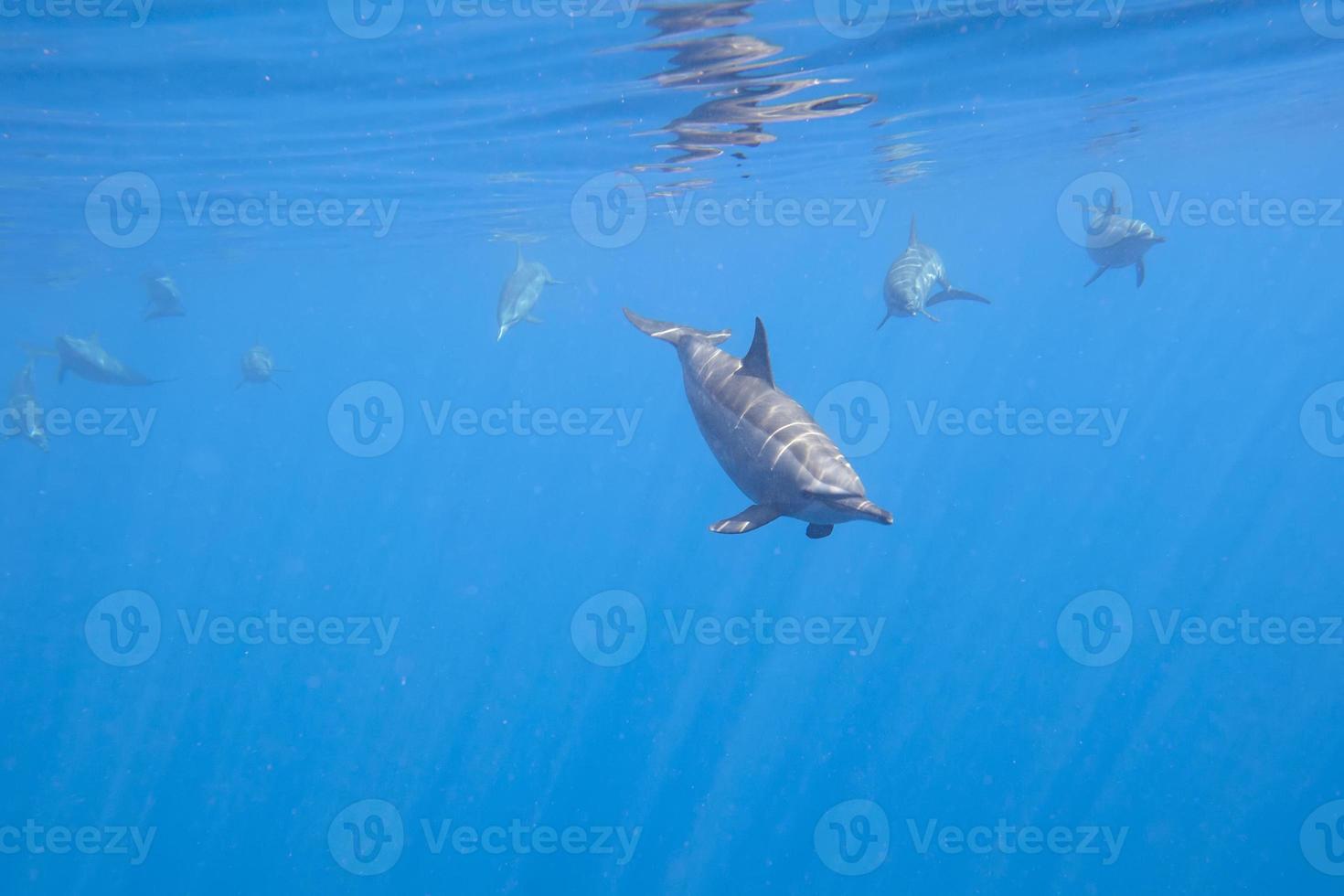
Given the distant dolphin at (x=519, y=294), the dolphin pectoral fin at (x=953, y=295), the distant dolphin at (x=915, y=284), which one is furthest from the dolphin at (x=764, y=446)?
the distant dolphin at (x=519, y=294)

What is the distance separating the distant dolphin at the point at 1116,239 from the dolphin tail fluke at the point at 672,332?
8.30 metres

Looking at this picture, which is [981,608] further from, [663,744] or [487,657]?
[487,657]

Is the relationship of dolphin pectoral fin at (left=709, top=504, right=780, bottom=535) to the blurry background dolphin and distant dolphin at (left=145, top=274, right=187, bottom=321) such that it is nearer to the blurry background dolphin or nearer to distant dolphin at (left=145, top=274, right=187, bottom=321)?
the blurry background dolphin

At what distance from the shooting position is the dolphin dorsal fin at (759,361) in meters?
5.69

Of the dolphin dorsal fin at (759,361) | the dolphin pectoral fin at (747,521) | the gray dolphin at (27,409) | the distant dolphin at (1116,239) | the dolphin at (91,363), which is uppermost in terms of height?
the distant dolphin at (1116,239)

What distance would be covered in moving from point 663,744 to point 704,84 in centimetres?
1683

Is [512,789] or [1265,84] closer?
[1265,84]

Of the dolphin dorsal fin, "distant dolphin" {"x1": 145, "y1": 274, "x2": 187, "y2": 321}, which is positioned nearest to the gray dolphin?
"distant dolphin" {"x1": 145, "y1": 274, "x2": 187, "y2": 321}

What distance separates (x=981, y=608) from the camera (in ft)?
83.3

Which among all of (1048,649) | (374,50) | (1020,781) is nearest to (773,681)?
(1020,781)

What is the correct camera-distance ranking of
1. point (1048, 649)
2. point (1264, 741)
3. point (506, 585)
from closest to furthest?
point (1264, 741)
point (1048, 649)
point (506, 585)

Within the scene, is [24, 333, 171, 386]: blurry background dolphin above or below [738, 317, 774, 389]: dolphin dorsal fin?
below

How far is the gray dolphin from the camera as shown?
600 inches

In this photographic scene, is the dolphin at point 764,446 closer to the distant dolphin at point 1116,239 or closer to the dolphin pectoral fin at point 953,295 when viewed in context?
the dolphin pectoral fin at point 953,295
